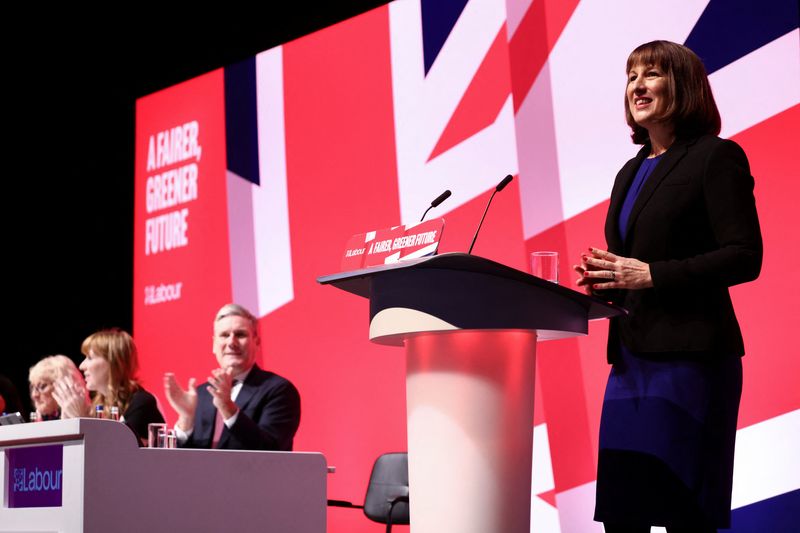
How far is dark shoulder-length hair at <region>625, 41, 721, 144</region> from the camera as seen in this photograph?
237cm

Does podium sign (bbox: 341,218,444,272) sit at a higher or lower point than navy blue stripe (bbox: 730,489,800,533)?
higher

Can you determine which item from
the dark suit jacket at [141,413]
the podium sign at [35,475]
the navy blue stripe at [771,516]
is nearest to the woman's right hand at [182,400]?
the dark suit jacket at [141,413]

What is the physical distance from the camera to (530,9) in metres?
4.48

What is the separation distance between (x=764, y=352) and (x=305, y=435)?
2.61 metres

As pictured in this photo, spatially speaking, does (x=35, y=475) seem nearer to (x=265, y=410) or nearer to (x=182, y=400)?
(x=182, y=400)

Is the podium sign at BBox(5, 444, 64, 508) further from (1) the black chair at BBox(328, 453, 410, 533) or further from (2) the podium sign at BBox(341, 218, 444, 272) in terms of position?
(1) the black chair at BBox(328, 453, 410, 533)

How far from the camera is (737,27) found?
3758 mm

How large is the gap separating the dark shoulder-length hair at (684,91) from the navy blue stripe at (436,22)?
8.33 ft

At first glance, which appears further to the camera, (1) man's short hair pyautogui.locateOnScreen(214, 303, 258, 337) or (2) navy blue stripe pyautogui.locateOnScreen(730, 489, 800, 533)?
(1) man's short hair pyautogui.locateOnScreen(214, 303, 258, 337)

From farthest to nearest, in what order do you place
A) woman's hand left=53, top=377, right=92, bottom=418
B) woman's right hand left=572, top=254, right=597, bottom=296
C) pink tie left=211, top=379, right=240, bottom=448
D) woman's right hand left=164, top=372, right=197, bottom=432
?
1. pink tie left=211, top=379, right=240, bottom=448
2. woman's right hand left=164, top=372, right=197, bottom=432
3. woman's hand left=53, top=377, right=92, bottom=418
4. woman's right hand left=572, top=254, right=597, bottom=296

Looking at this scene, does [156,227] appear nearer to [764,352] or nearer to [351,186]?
[351,186]

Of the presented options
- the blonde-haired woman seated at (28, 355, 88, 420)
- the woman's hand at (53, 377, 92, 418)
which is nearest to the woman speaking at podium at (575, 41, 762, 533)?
the woman's hand at (53, 377, 92, 418)

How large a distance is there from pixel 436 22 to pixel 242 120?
5.21 ft

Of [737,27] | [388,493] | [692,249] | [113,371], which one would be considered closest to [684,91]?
[692,249]
